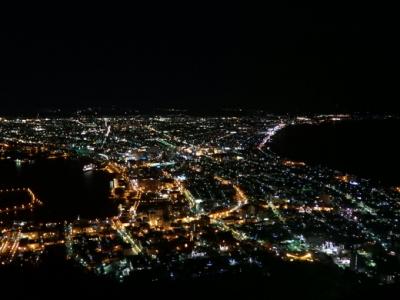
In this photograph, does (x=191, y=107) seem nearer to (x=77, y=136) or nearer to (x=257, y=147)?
(x=77, y=136)

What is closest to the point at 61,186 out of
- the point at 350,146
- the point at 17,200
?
the point at 17,200

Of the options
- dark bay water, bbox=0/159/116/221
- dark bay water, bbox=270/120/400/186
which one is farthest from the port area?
dark bay water, bbox=270/120/400/186

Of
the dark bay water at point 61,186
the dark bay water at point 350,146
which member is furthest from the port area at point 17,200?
the dark bay water at point 350,146

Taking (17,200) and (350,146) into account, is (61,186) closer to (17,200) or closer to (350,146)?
(17,200)

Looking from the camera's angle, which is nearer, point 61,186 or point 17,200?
point 17,200

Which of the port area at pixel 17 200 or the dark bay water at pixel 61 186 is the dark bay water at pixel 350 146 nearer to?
the dark bay water at pixel 61 186

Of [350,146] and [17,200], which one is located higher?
[350,146]
